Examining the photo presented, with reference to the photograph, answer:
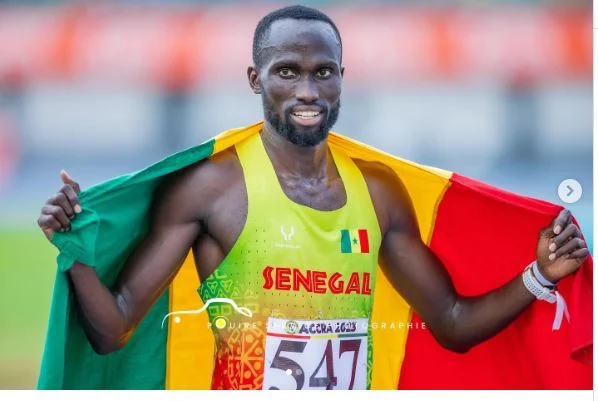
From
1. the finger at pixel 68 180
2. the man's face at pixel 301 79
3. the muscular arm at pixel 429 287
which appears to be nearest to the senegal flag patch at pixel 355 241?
the muscular arm at pixel 429 287

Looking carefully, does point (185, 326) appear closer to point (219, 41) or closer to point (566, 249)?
point (219, 41)

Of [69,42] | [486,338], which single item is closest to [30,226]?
[69,42]

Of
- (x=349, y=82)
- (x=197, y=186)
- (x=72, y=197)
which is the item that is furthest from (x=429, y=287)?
(x=72, y=197)

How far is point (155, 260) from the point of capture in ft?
12.5

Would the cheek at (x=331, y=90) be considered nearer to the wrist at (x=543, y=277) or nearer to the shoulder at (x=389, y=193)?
the shoulder at (x=389, y=193)

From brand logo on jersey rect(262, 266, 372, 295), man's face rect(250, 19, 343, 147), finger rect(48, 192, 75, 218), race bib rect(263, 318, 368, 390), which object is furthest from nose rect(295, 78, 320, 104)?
finger rect(48, 192, 75, 218)

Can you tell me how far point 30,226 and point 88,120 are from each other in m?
0.45

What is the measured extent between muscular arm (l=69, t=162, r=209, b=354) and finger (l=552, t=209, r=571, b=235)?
1.26 metres

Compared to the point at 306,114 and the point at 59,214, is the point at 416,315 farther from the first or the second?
the point at 59,214

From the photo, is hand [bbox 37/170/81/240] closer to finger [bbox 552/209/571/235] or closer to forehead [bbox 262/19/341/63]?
forehead [bbox 262/19/341/63]

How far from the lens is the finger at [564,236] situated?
3.96m

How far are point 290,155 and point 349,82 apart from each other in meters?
0.35

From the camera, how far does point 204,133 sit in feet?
13.3

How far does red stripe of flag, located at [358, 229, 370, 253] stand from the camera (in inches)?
156
